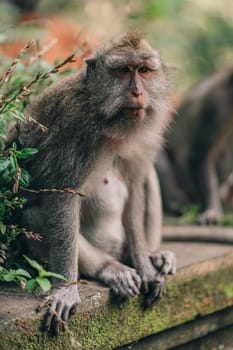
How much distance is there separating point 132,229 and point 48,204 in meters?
0.92

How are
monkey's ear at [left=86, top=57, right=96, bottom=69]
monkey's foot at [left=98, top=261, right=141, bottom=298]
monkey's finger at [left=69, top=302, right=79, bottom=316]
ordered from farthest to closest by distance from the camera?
monkey's foot at [left=98, top=261, right=141, bottom=298] < monkey's ear at [left=86, top=57, right=96, bottom=69] < monkey's finger at [left=69, top=302, right=79, bottom=316]

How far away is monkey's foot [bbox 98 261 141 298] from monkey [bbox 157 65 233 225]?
3.56 m

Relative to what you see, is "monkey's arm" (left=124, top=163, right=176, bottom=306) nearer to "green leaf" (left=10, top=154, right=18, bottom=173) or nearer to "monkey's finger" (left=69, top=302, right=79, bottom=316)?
"monkey's finger" (left=69, top=302, right=79, bottom=316)

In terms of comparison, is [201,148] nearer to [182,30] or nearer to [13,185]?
[182,30]

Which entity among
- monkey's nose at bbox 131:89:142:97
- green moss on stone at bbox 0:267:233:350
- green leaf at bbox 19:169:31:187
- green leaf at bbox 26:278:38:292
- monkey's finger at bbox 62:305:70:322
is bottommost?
green moss on stone at bbox 0:267:233:350

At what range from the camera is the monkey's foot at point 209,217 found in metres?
7.87

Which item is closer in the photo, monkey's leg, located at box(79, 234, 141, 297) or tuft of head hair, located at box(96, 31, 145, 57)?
tuft of head hair, located at box(96, 31, 145, 57)

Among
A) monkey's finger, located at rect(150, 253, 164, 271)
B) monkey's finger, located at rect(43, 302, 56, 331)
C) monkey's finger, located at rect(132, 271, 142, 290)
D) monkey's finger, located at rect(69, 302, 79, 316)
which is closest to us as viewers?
monkey's finger, located at rect(43, 302, 56, 331)

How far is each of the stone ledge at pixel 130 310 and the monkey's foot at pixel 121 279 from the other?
7cm

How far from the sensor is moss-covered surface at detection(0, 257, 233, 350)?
4.30 m

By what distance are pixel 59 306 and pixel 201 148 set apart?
A: 4.76 metres

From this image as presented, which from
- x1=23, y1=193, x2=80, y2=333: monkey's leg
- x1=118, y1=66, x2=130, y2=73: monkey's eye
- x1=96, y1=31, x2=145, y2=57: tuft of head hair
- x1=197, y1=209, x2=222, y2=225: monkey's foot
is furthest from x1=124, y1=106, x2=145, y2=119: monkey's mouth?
x1=197, y1=209, x2=222, y2=225: monkey's foot

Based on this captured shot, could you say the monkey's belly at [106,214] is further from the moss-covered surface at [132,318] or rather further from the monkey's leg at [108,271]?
the moss-covered surface at [132,318]

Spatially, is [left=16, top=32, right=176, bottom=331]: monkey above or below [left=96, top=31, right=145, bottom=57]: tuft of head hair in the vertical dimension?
below
